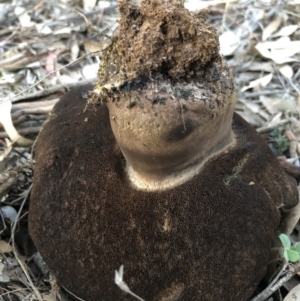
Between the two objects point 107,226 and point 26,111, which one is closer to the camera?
point 107,226

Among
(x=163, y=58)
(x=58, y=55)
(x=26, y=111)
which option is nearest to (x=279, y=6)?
(x=58, y=55)

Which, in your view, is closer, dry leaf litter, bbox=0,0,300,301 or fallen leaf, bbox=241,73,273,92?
dry leaf litter, bbox=0,0,300,301

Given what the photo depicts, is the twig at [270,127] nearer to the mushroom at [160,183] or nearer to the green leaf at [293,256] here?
the mushroom at [160,183]

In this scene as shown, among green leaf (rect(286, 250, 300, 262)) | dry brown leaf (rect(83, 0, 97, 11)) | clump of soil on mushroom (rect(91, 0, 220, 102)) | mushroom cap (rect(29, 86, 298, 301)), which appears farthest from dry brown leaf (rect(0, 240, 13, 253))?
dry brown leaf (rect(83, 0, 97, 11))

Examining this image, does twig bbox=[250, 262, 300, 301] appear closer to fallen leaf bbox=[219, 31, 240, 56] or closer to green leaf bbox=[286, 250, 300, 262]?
green leaf bbox=[286, 250, 300, 262]

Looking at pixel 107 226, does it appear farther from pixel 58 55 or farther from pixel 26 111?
pixel 58 55
